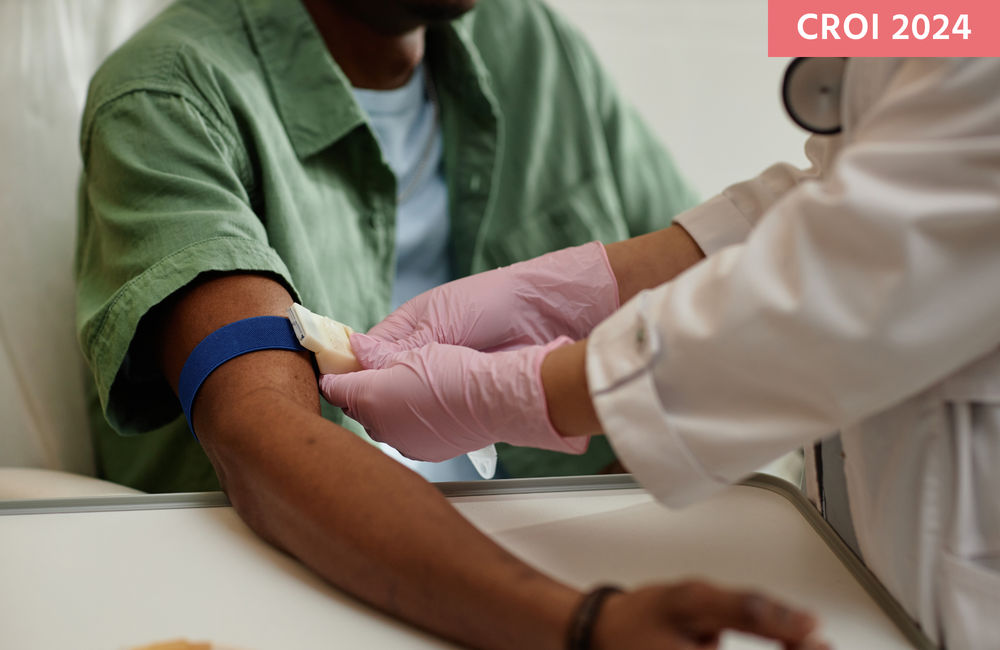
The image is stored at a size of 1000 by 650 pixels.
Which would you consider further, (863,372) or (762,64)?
(762,64)

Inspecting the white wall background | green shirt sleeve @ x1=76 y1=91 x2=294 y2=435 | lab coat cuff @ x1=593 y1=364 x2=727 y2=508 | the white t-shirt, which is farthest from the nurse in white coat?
the white wall background

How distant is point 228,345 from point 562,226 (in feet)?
2.52

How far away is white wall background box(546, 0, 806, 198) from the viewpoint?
1.81m

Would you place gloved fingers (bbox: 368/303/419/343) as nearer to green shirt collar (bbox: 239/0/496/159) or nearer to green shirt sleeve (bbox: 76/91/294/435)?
green shirt sleeve (bbox: 76/91/294/435)

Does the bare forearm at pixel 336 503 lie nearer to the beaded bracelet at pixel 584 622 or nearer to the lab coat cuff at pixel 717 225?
the beaded bracelet at pixel 584 622

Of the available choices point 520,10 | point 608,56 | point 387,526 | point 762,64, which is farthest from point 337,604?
point 762,64

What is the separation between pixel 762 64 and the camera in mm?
1862

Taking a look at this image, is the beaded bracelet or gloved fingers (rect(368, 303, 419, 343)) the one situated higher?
gloved fingers (rect(368, 303, 419, 343))

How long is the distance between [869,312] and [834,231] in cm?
6

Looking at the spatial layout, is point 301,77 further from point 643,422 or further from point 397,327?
point 643,422

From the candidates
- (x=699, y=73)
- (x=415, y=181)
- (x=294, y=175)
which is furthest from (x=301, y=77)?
(x=699, y=73)

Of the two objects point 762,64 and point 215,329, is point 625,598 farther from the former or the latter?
point 762,64

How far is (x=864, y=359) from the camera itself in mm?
470

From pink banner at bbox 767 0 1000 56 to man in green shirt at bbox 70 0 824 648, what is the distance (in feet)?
A: 0.81
